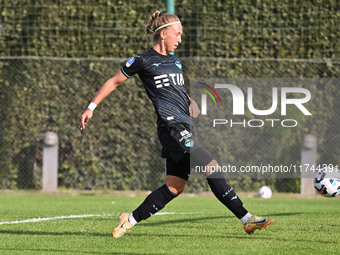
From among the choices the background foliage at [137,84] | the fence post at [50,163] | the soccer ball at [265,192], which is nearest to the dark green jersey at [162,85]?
the soccer ball at [265,192]

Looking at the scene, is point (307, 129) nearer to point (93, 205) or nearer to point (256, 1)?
point (256, 1)

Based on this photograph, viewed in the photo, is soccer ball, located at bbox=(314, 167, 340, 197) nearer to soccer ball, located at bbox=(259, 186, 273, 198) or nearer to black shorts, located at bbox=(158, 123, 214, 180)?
black shorts, located at bbox=(158, 123, 214, 180)

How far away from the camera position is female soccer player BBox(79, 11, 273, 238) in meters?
5.52

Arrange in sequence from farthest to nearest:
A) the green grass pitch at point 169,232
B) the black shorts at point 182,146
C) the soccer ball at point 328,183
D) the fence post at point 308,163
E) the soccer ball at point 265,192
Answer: the fence post at point 308,163 < the soccer ball at point 265,192 < the soccer ball at point 328,183 < the black shorts at point 182,146 < the green grass pitch at point 169,232

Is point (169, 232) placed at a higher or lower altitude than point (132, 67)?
lower

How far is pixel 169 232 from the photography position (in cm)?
605

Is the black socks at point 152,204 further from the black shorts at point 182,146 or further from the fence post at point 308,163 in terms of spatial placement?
the fence post at point 308,163

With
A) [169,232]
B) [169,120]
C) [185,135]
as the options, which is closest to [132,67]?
[169,120]

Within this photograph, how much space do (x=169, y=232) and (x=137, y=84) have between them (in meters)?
6.57

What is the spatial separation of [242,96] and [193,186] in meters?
1.84

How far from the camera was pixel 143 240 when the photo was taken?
216 inches

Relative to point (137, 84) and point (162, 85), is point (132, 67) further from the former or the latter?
point (137, 84)

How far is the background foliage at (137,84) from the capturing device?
1220 centimetres

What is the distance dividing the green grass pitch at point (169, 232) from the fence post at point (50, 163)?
106 inches
